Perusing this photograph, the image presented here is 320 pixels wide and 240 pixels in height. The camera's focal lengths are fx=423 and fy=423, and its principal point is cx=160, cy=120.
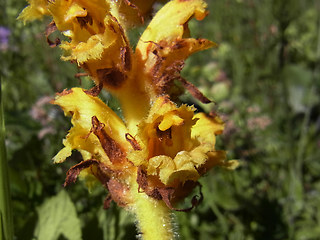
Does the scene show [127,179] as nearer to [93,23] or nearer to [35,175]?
[93,23]

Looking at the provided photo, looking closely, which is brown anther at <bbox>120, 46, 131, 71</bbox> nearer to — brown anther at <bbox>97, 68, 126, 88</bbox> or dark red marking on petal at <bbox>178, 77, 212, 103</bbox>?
brown anther at <bbox>97, 68, 126, 88</bbox>

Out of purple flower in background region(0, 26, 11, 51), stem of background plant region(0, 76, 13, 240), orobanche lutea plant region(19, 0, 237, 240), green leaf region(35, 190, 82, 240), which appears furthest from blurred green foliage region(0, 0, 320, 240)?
stem of background plant region(0, 76, 13, 240)

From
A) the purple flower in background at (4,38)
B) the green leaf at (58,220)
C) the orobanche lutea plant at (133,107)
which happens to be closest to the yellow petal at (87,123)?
the orobanche lutea plant at (133,107)

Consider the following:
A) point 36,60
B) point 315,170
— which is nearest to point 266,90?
point 315,170

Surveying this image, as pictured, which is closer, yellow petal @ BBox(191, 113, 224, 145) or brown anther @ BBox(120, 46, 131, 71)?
brown anther @ BBox(120, 46, 131, 71)

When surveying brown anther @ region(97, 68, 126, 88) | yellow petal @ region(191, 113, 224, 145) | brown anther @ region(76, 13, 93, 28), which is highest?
brown anther @ region(76, 13, 93, 28)

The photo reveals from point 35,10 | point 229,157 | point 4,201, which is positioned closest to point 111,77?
point 35,10

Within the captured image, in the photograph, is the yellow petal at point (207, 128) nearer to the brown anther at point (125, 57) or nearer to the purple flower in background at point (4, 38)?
the brown anther at point (125, 57)

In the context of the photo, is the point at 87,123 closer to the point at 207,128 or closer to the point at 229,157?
the point at 207,128
